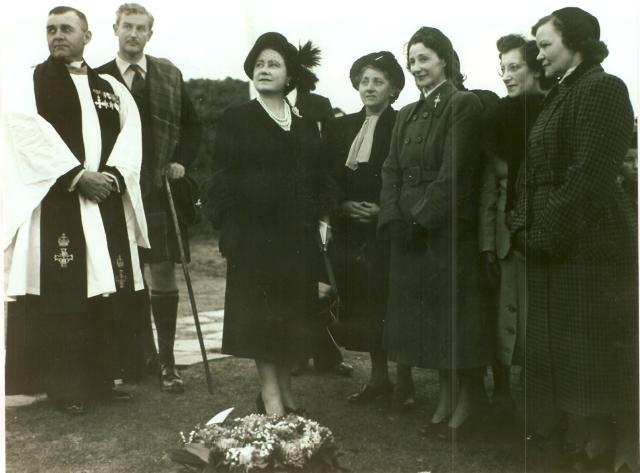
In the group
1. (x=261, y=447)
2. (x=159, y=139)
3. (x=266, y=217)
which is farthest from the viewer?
(x=159, y=139)

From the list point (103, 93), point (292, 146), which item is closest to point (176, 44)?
point (103, 93)

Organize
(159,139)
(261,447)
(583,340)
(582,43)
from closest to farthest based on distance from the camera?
(261,447)
(583,340)
(582,43)
(159,139)

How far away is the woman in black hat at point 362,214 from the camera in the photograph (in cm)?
374

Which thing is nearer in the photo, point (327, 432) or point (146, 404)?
point (327, 432)

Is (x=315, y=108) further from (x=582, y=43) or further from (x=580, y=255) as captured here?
(x=580, y=255)

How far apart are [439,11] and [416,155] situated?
0.74 metres

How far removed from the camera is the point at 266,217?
3.57 m

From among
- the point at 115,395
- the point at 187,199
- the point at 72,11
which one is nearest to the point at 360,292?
the point at 187,199

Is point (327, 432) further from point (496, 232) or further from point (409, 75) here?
point (409, 75)

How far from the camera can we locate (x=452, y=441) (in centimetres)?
346

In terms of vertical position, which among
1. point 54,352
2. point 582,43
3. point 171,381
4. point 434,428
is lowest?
point 434,428

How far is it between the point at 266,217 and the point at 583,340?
5.12 feet

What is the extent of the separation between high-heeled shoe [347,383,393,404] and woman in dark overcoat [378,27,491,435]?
301mm

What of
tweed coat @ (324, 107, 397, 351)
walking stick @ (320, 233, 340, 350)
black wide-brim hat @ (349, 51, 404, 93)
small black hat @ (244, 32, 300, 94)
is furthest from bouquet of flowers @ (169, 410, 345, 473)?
black wide-brim hat @ (349, 51, 404, 93)
